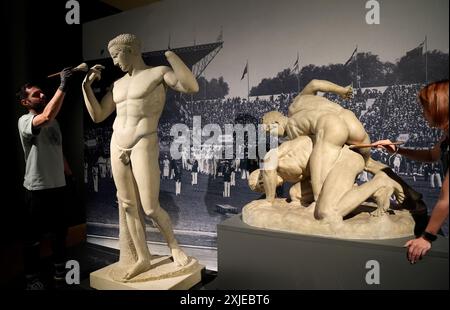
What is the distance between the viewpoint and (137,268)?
2676mm

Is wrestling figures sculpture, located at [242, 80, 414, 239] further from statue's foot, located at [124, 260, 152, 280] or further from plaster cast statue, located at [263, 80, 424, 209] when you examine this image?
statue's foot, located at [124, 260, 152, 280]

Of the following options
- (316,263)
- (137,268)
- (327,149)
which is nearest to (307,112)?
(327,149)

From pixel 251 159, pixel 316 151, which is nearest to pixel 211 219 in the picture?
pixel 251 159

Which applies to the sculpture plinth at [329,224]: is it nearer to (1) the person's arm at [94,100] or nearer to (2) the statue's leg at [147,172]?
(2) the statue's leg at [147,172]

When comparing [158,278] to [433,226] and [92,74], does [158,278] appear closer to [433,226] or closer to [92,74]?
[92,74]

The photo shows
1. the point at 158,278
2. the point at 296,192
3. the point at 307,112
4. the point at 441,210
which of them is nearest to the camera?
the point at 441,210

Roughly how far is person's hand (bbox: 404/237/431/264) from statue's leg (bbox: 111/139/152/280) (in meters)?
1.89

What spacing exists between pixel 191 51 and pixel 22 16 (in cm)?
171

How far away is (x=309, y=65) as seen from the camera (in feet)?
11.4

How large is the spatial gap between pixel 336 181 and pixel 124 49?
1.83 metres

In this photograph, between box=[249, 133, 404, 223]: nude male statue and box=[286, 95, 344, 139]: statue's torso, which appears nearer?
box=[249, 133, 404, 223]: nude male statue

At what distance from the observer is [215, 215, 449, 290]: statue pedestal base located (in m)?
2.08

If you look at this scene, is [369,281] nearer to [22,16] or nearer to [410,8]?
[410,8]

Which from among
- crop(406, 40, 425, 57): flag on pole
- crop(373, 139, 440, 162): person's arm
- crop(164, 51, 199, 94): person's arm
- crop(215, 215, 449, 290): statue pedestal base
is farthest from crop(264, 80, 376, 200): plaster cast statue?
crop(164, 51, 199, 94): person's arm
